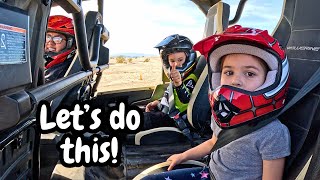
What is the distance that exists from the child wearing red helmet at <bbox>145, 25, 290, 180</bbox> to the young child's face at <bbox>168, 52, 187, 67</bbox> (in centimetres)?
132

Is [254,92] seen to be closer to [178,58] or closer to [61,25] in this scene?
[178,58]

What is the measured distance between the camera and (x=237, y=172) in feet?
4.75

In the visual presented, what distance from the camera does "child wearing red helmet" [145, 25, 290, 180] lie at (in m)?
1.30

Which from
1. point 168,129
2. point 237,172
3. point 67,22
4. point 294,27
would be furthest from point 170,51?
point 237,172

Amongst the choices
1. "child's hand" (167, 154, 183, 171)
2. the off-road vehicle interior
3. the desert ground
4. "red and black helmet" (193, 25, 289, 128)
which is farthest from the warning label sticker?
the desert ground

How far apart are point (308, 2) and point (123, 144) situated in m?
1.56

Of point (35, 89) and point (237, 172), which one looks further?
point (237, 172)

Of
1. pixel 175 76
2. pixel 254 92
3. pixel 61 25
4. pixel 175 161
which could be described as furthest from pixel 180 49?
pixel 254 92

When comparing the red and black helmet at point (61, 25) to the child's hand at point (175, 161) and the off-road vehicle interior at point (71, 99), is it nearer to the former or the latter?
the off-road vehicle interior at point (71, 99)

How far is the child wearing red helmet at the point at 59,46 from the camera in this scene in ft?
9.96

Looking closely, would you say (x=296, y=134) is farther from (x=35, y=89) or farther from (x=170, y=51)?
(x=170, y=51)

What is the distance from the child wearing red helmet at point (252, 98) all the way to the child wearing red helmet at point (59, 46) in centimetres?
185

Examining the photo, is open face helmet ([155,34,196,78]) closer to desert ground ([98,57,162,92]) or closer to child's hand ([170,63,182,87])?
child's hand ([170,63,182,87])

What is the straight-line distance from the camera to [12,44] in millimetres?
907
